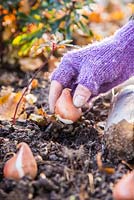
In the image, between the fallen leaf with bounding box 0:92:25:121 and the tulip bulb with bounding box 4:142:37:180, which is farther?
the fallen leaf with bounding box 0:92:25:121

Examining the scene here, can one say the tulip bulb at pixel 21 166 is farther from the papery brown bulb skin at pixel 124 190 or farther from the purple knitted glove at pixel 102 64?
the purple knitted glove at pixel 102 64

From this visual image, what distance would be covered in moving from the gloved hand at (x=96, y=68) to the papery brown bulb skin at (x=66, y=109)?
2cm

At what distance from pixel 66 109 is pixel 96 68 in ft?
0.49

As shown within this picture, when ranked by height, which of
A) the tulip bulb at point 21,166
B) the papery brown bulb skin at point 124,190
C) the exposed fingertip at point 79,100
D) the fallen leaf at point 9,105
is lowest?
the papery brown bulb skin at point 124,190

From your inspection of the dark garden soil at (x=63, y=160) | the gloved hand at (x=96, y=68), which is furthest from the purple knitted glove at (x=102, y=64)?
the dark garden soil at (x=63, y=160)

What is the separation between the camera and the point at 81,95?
1.46 metres

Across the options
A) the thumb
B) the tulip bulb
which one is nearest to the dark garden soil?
the tulip bulb

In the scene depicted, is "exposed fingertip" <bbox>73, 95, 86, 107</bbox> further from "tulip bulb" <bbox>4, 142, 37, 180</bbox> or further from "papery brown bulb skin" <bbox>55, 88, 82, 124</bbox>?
"tulip bulb" <bbox>4, 142, 37, 180</bbox>

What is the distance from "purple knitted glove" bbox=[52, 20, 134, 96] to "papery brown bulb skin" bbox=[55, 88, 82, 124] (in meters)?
0.05

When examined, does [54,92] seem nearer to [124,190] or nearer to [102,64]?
[102,64]

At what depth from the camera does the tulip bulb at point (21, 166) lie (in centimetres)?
123

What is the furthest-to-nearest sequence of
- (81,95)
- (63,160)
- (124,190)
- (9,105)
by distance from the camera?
1. (9,105)
2. (81,95)
3. (63,160)
4. (124,190)

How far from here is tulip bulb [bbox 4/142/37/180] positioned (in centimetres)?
123

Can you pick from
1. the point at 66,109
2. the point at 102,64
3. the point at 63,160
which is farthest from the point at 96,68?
the point at 63,160
